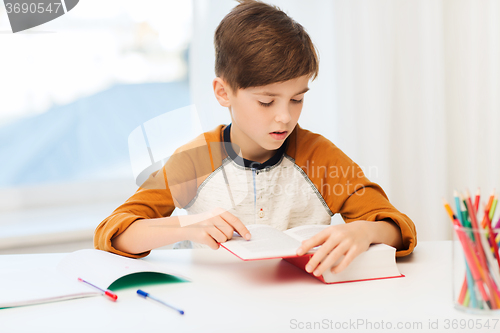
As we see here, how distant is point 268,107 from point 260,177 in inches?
8.5

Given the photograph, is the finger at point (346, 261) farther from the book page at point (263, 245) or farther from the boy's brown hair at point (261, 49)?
the boy's brown hair at point (261, 49)

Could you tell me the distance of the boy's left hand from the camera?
0.61m

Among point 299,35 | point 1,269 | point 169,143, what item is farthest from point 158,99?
point 1,269

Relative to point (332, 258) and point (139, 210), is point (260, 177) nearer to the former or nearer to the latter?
point (139, 210)

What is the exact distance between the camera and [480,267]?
465 millimetres

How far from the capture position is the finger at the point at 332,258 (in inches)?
24.1

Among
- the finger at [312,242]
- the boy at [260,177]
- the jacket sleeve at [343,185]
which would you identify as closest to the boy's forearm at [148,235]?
the boy at [260,177]

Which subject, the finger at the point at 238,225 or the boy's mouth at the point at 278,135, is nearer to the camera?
the finger at the point at 238,225

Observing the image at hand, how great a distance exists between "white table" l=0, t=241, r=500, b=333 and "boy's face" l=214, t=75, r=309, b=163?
1.02 feet

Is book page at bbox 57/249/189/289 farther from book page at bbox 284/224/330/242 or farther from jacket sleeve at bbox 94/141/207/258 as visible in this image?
book page at bbox 284/224/330/242

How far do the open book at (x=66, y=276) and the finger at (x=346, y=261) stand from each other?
0.74ft

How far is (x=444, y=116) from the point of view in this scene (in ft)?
5.11

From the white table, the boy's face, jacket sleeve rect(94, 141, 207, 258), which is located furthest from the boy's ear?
the white table

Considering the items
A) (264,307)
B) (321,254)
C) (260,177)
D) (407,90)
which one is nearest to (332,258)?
(321,254)
